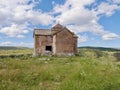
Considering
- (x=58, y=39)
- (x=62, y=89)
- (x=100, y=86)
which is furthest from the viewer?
(x=58, y=39)

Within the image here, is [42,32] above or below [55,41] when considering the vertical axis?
above

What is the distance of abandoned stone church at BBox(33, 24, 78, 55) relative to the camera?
4891 cm

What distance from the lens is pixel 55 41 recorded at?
49000 mm

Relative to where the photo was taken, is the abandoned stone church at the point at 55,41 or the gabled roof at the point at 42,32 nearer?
the abandoned stone church at the point at 55,41

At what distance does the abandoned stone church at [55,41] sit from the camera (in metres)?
48.9

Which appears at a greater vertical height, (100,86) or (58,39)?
(58,39)

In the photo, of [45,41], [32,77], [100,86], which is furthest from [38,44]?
[100,86]

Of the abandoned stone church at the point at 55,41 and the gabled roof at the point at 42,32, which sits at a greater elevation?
the gabled roof at the point at 42,32

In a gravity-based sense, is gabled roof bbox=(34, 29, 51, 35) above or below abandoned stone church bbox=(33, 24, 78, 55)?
above

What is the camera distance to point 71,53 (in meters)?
49.5

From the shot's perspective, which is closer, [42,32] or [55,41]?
[55,41]

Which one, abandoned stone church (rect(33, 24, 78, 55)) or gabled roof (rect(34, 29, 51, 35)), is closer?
abandoned stone church (rect(33, 24, 78, 55))

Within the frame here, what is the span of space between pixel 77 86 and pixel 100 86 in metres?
1.19

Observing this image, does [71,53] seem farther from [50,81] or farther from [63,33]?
[50,81]
